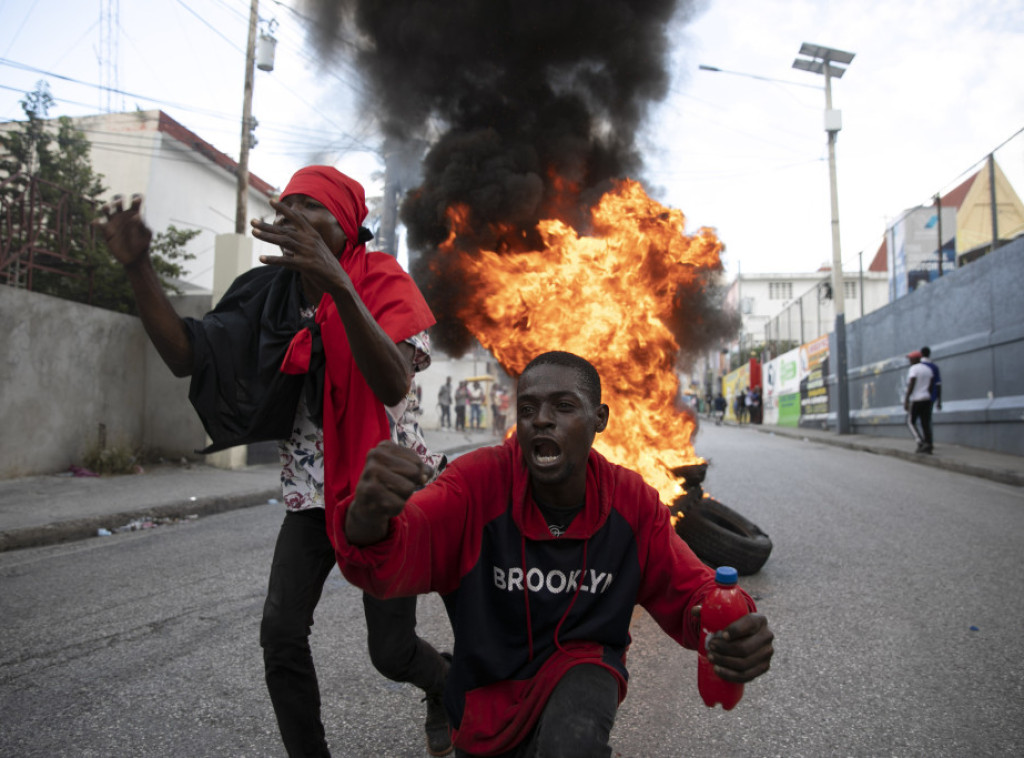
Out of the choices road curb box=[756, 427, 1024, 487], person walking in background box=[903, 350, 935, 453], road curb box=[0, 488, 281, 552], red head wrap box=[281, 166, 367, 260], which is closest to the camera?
red head wrap box=[281, 166, 367, 260]

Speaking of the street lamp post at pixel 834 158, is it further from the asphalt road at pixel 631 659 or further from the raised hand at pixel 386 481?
the raised hand at pixel 386 481

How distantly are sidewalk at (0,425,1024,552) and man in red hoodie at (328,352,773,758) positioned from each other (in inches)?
230

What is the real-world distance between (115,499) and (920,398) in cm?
1286

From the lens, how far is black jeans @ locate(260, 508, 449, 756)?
2111 millimetres

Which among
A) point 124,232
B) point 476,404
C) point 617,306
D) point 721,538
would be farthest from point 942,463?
point 476,404

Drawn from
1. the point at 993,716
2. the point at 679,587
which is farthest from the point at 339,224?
the point at 993,716

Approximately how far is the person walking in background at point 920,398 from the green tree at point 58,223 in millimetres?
13772

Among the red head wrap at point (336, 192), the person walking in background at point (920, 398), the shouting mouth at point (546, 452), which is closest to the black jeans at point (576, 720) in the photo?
the shouting mouth at point (546, 452)

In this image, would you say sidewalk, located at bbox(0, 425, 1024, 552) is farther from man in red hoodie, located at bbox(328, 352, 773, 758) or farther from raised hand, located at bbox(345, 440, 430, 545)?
raised hand, located at bbox(345, 440, 430, 545)

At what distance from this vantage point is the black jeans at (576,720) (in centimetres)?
165

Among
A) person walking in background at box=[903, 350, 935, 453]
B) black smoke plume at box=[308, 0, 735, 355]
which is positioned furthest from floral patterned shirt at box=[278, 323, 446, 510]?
person walking in background at box=[903, 350, 935, 453]

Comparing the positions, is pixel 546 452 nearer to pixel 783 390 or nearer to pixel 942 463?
pixel 942 463

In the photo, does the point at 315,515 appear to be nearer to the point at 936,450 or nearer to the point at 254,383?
the point at 254,383

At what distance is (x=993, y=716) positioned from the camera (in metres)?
2.89
